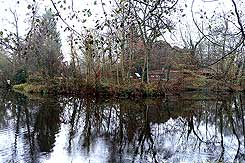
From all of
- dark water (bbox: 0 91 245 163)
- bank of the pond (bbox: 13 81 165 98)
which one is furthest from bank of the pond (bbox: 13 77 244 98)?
dark water (bbox: 0 91 245 163)

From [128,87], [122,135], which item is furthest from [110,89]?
[122,135]

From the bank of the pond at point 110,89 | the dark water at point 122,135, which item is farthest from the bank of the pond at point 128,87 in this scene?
the dark water at point 122,135

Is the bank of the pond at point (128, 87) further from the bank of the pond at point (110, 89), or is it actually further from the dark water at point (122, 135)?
the dark water at point (122, 135)

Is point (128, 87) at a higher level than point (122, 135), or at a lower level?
higher

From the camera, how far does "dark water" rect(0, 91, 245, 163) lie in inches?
385

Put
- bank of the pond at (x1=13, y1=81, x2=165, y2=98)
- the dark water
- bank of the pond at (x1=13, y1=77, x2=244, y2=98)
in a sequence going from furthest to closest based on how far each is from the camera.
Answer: bank of the pond at (x1=13, y1=77, x2=244, y2=98)
bank of the pond at (x1=13, y1=81, x2=165, y2=98)
the dark water

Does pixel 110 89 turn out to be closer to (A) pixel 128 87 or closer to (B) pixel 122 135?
(A) pixel 128 87

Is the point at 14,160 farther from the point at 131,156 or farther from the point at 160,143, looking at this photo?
the point at 160,143

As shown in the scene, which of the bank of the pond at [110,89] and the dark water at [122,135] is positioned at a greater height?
the bank of the pond at [110,89]

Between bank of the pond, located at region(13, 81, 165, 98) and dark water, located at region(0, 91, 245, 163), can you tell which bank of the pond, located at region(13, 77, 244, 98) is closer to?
bank of the pond, located at region(13, 81, 165, 98)

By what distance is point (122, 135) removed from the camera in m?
12.7

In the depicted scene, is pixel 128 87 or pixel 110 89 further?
pixel 110 89

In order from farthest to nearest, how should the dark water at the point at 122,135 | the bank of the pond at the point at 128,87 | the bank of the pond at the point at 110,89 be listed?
the bank of the pond at the point at 128,87 → the bank of the pond at the point at 110,89 → the dark water at the point at 122,135

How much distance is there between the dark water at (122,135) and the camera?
977 centimetres
